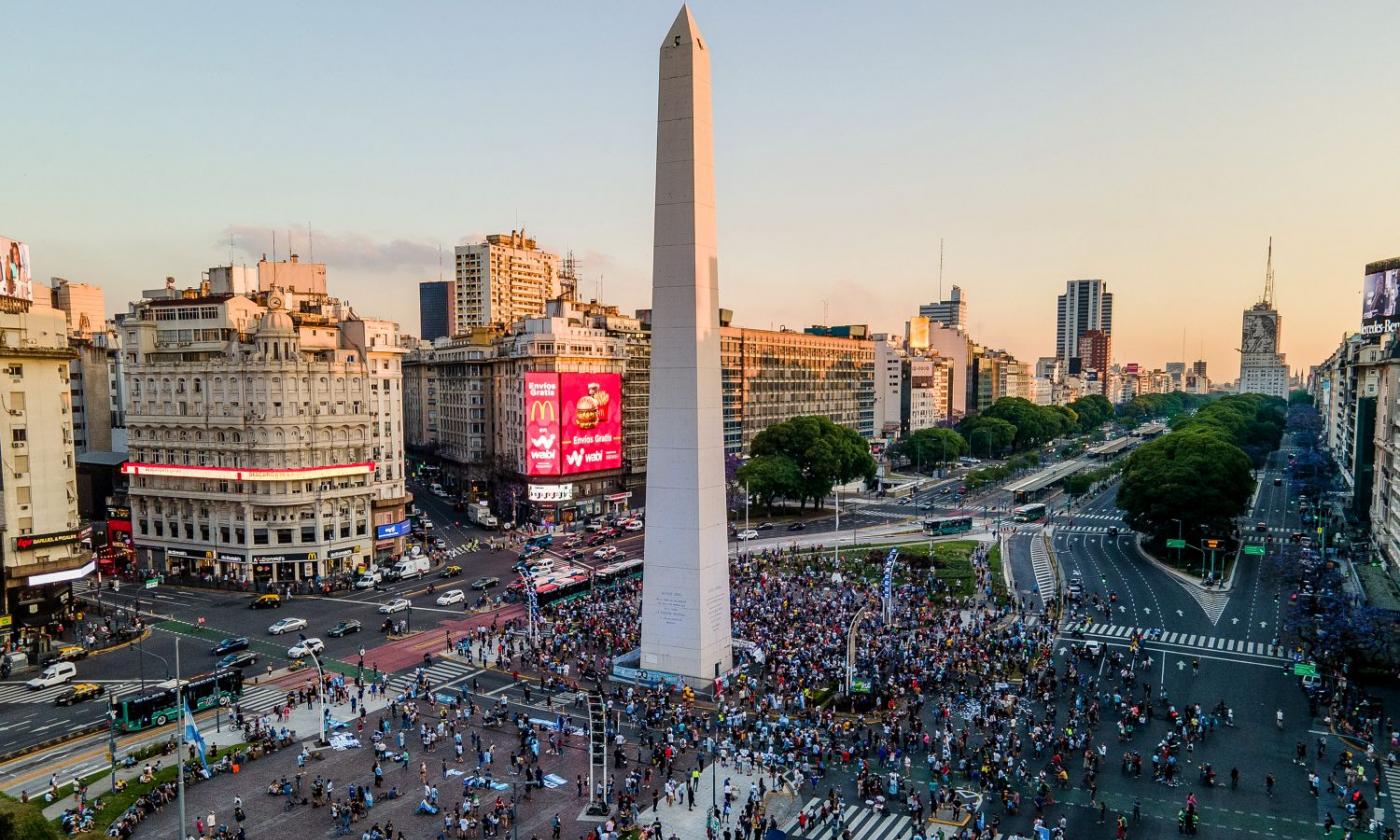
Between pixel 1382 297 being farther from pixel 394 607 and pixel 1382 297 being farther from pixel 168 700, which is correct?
pixel 168 700

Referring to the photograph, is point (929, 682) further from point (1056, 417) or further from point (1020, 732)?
point (1056, 417)

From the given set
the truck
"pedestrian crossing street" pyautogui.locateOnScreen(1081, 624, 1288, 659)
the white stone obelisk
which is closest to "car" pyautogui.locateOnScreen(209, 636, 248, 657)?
the white stone obelisk

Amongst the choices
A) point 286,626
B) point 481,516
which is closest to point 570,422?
point 481,516

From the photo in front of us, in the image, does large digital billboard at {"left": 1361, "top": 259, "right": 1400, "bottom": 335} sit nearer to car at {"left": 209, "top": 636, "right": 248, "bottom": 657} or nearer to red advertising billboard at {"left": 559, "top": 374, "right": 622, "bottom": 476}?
red advertising billboard at {"left": 559, "top": 374, "right": 622, "bottom": 476}

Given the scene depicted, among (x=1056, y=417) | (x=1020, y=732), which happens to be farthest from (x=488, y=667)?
(x=1056, y=417)

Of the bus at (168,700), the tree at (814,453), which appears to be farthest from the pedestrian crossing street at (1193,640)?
the bus at (168,700)
